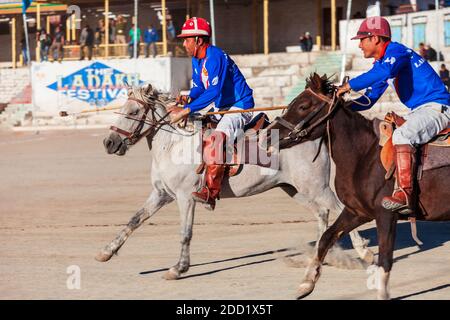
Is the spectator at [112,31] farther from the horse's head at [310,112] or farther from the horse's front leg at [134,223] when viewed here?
the horse's head at [310,112]

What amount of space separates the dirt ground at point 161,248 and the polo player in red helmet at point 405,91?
126cm

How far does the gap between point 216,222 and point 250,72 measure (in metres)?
22.0

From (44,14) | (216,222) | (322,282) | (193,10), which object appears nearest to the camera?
(322,282)

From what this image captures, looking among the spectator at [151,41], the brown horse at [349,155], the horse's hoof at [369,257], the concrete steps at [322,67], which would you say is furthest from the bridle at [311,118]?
the spectator at [151,41]

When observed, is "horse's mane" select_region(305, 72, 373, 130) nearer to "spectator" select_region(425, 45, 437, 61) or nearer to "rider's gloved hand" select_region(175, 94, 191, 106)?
"rider's gloved hand" select_region(175, 94, 191, 106)

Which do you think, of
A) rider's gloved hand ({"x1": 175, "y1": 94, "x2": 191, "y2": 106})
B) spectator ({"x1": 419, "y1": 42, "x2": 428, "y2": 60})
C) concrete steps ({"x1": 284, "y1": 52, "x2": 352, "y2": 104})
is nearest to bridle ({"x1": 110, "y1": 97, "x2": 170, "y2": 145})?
rider's gloved hand ({"x1": 175, "y1": 94, "x2": 191, "y2": 106})

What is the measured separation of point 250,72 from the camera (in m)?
35.4

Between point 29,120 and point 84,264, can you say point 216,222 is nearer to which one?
point 84,264

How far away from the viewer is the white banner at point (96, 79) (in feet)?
112

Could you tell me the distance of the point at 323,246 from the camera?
353 inches

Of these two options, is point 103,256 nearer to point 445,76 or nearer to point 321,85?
point 321,85

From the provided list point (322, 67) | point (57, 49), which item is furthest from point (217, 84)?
point (57, 49)

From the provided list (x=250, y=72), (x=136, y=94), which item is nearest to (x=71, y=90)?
(x=250, y=72)

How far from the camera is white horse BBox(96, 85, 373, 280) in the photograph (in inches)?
412
